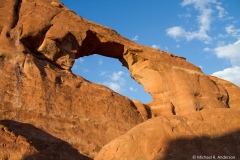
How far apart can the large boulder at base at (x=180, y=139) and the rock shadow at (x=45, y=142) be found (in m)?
4.00

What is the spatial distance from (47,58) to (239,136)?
36.7ft

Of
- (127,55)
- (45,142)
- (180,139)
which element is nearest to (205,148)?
(180,139)

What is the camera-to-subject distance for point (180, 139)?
9.86m

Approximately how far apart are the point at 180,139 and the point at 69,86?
27.7 feet

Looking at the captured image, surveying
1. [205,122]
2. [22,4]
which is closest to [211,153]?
[205,122]

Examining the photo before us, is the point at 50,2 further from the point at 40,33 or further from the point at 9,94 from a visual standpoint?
the point at 9,94

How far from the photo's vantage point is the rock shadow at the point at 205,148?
938 centimetres

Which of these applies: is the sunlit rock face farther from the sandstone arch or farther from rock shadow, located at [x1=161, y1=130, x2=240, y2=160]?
rock shadow, located at [x1=161, y1=130, x2=240, y2=160]

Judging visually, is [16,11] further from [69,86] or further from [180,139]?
[180,139]

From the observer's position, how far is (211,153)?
385 inches

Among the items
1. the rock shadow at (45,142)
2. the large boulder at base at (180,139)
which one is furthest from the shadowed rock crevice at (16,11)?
the large boulder at base at (180,139)

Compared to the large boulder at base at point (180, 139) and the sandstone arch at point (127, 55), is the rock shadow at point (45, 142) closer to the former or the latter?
the large boulder at base at point (180, 139)

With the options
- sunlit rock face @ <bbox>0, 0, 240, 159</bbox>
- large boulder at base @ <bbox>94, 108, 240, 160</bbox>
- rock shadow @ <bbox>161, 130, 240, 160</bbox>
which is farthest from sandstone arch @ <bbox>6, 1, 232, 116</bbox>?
rock shadow @ <bbox>161, 130, 240, 160</bbox>

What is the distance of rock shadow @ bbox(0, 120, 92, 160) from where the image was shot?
41.7ft
